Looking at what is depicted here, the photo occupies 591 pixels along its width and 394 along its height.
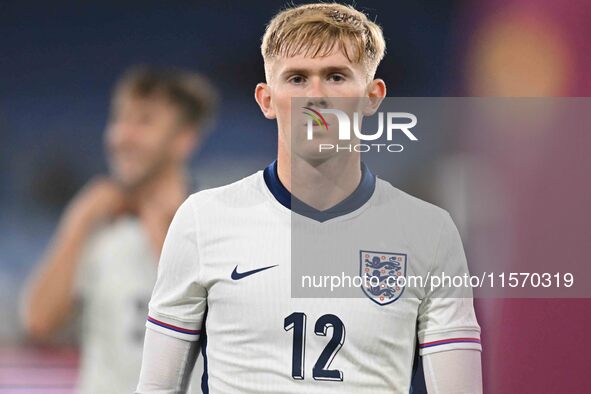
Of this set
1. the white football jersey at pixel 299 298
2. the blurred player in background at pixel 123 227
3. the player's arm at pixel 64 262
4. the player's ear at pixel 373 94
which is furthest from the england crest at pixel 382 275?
the player's arm at pixel 64 262

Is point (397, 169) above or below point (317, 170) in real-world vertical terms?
above

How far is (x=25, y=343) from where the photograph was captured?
263cm

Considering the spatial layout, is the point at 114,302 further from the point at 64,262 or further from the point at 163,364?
the point at 163,364

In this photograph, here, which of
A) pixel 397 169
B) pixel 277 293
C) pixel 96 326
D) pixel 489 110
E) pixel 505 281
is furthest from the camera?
pixel 96 326

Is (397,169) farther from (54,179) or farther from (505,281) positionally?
(54,179)

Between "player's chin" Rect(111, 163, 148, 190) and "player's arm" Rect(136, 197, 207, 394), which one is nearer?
"player's arm" Rect(136, 197, 207, 394)

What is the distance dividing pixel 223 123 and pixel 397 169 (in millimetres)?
569

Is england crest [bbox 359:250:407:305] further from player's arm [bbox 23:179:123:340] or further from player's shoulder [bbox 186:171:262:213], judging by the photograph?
player's arm [bbox 23:179:123:340]

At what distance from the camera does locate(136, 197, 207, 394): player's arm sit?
1313 millimetres

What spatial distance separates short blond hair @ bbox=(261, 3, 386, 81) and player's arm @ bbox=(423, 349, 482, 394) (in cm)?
42

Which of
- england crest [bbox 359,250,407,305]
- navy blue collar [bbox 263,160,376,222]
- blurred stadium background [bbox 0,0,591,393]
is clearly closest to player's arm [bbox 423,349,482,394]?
england crest [bbox 359,250,407,305]

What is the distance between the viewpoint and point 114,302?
101 inches

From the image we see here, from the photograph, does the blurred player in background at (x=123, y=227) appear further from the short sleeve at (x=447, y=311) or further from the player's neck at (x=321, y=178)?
the short sleeve at (x=447, y=311)

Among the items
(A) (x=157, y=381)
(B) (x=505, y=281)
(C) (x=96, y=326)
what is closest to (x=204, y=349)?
(A) (x=157, y=381)
